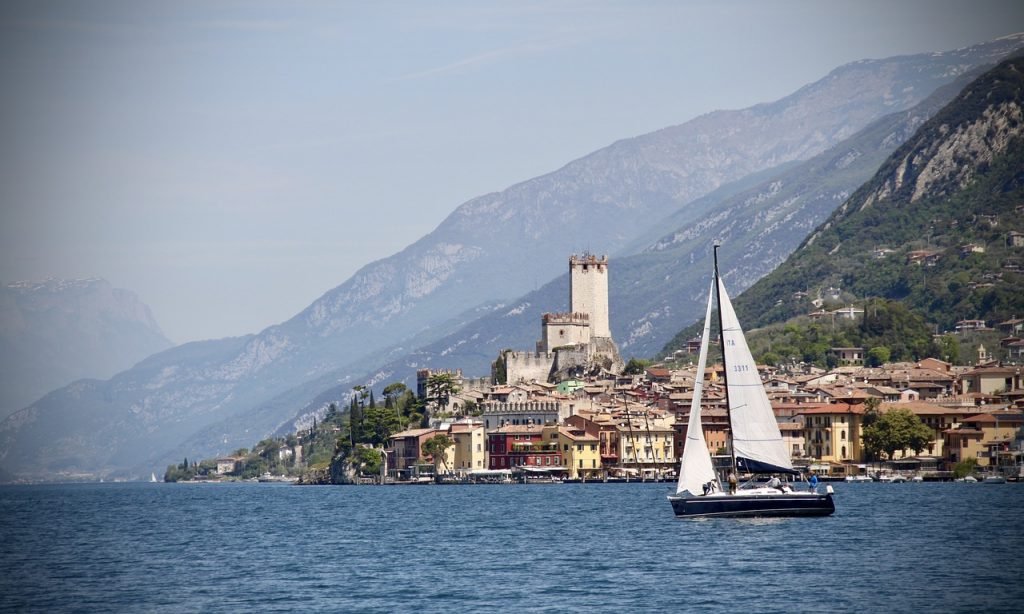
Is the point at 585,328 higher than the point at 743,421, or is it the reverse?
the point at 585,328

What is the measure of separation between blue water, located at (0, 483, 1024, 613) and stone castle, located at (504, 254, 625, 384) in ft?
221

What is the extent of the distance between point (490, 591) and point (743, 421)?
2292 cm

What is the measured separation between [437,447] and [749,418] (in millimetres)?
74342

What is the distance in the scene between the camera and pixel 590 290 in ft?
568

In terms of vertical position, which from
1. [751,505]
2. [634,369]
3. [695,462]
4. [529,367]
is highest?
[634,369]

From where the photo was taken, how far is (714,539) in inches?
2660

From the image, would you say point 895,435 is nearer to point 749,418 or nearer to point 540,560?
point 749,418

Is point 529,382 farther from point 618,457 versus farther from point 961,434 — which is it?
→ point 961,434

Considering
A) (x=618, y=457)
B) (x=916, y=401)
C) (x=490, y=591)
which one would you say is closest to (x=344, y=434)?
(x=618, y=457)

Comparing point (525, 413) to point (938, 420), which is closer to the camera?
point (938, 420)

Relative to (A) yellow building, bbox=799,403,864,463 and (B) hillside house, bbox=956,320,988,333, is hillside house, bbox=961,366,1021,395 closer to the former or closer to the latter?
(A) yellow building, bbox=799,403,864,463

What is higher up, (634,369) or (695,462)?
(634,369)

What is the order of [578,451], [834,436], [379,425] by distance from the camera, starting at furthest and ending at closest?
[379,425], [578,451], [834,436]

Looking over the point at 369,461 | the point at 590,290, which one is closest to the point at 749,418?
the point at 369,461
